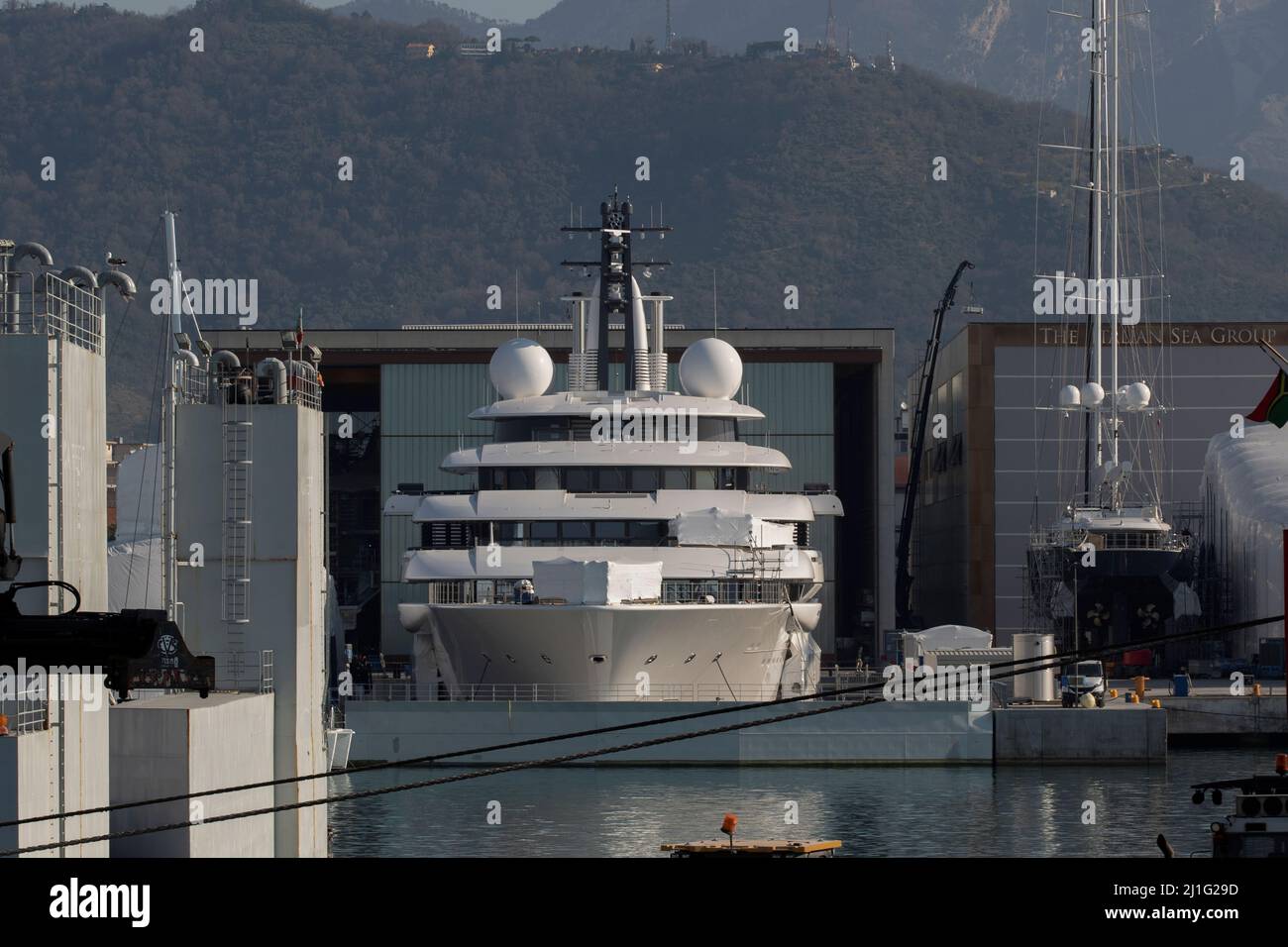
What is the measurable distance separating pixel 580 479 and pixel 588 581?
606 centimetres

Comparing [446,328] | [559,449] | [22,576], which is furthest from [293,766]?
[446,328]

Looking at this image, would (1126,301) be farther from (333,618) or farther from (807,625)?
(333,618)

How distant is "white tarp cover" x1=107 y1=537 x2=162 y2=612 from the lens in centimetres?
4797

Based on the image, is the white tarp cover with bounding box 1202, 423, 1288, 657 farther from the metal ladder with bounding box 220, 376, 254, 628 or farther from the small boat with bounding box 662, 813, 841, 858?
the metal ladder with bounding box 220, 376, 254, 628

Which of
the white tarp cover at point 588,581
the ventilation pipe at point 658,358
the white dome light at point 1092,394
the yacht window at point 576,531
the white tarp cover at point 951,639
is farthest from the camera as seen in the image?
the white dome light at point 1092,394

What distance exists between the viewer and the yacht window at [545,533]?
52.4m

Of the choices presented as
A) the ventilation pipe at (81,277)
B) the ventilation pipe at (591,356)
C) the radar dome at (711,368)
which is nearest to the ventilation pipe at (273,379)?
the ventilation pipe at (81,277)

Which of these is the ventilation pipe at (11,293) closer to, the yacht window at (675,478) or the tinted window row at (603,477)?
the tinted window row at (603,477)

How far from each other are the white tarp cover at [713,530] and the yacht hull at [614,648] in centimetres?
163

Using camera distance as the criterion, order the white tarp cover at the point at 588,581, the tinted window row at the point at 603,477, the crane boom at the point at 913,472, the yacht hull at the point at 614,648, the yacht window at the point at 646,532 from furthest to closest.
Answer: the crane boom at the point at 913,472
the tinted window row at the point at 603,477
the yacht window at the point at 646,532
the yacht hull at the point at 614,648
the white tarp cover at the point at 588,581

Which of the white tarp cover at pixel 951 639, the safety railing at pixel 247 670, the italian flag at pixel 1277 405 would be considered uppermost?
the italian flag at pixel 1277 405

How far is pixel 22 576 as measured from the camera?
59.9ft

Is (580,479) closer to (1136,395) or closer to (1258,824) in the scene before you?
(1136,395)
